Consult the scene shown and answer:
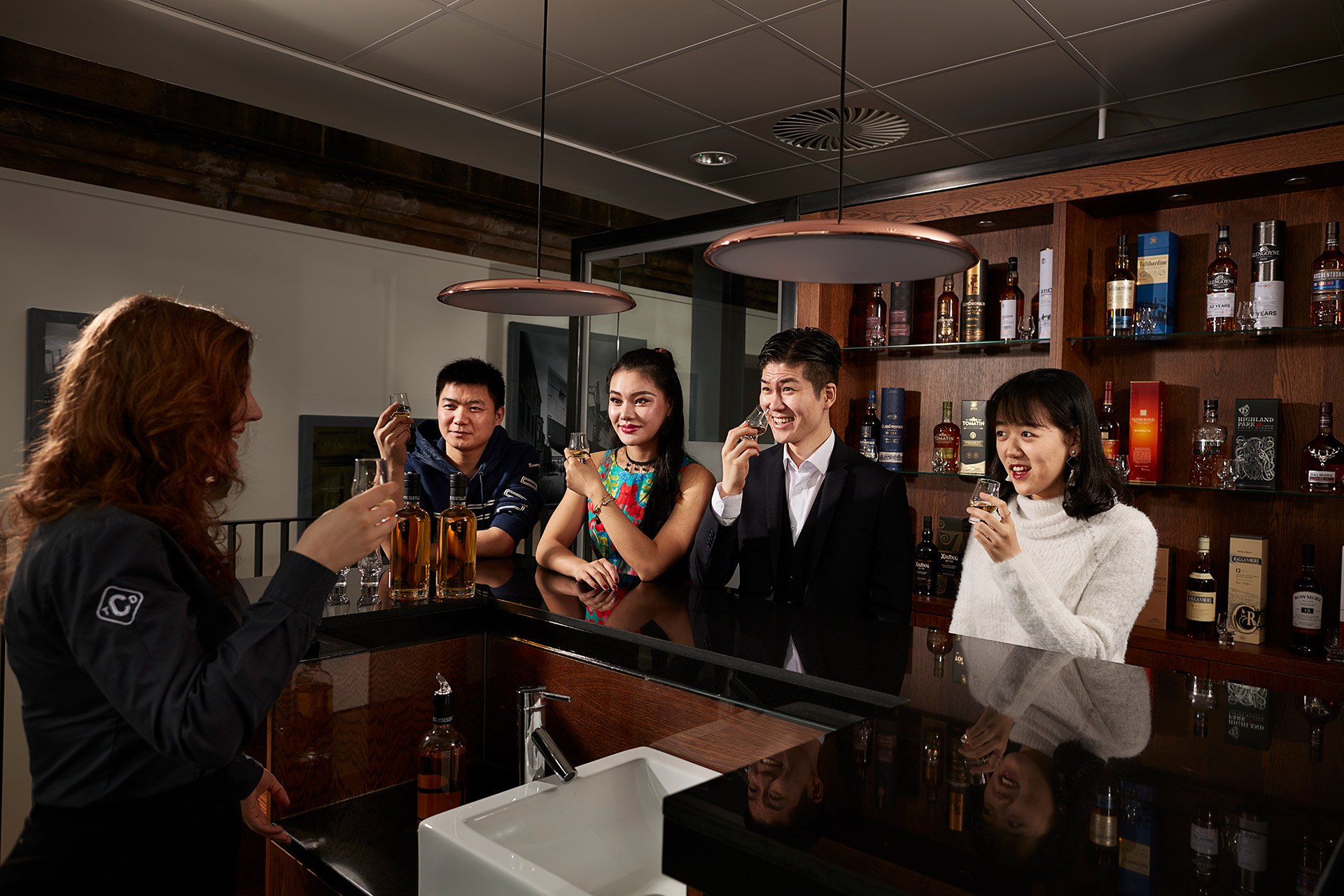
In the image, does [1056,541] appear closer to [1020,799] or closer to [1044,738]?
[1044,738]

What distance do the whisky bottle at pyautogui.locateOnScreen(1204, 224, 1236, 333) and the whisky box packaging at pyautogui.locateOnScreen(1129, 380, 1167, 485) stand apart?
28 cm

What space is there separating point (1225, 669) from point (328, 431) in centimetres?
427

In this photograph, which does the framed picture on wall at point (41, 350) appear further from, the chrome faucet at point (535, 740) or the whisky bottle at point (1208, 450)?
the whisky bottle at point (1208, 450)

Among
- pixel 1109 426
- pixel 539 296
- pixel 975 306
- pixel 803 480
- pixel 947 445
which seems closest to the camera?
pixel 539 296

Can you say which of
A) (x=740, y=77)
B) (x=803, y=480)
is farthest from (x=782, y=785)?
(x=740, y=77)

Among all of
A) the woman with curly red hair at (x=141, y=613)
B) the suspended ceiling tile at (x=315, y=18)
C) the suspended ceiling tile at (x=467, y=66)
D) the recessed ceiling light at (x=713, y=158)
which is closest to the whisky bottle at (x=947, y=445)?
the recessed ceiling light at (x=713, y=158)

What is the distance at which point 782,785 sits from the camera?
853 millimetres

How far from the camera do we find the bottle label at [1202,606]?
2.93m

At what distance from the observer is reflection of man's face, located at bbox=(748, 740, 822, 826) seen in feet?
2.58

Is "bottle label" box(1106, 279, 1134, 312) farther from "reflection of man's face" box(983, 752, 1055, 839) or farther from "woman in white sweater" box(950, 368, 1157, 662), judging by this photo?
"reflection of man's face" box(983, 752, 1055, 839)

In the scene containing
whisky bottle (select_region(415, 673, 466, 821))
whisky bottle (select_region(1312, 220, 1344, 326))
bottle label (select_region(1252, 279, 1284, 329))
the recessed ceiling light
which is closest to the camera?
whisky bottle (select_region(415, 673, 466, 821))

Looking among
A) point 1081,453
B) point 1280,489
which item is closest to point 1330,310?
point 1280,489

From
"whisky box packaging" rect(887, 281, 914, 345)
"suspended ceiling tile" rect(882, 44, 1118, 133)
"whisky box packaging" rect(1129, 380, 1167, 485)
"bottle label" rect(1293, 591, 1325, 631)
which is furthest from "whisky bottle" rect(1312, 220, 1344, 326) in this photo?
"whisky box packaging" rect(887, 281, 914, 345)

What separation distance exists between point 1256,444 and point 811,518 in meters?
1.64
